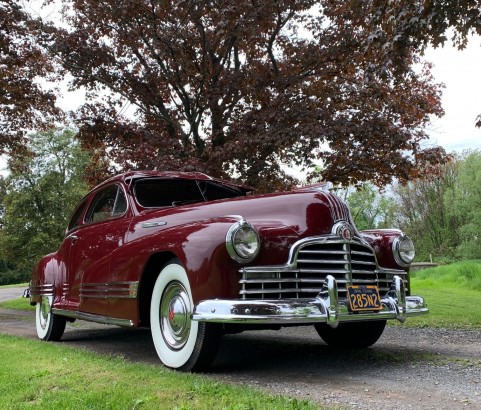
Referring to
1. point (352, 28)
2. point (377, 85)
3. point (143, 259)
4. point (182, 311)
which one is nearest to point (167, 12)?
point (352, 28)

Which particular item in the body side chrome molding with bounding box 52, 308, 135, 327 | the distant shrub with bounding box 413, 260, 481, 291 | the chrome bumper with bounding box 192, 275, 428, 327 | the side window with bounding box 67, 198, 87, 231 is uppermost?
the side window with bounding box 67, 198, 87, 231

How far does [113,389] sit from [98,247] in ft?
8.58

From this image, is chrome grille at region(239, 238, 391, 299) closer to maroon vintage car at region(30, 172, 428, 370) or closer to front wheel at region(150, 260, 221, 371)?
maroon vintage car at region(30, 172, 428, 370)

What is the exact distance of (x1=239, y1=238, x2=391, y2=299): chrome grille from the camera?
3.95 meters

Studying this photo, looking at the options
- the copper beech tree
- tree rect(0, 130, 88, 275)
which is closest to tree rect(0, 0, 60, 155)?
the copper beech tree

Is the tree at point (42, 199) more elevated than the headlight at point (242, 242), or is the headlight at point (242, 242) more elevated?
the tree at point (42, 199)

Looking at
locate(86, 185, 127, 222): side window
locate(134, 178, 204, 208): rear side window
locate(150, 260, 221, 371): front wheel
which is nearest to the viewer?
locate(150, 260, 221, 371): front wheel

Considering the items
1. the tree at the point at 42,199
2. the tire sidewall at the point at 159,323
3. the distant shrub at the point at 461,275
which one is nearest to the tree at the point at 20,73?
the tire sidewall at the point at 159,323

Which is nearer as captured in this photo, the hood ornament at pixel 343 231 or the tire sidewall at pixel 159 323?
the tire sidewall at pixel 159 323

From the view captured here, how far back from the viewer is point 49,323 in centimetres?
667

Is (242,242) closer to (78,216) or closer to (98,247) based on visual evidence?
(98,247)

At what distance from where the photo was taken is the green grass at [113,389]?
Result: 301 centimetres

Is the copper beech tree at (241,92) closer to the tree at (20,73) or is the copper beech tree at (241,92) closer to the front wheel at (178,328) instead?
the tree at (20,73)

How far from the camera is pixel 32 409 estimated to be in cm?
295
